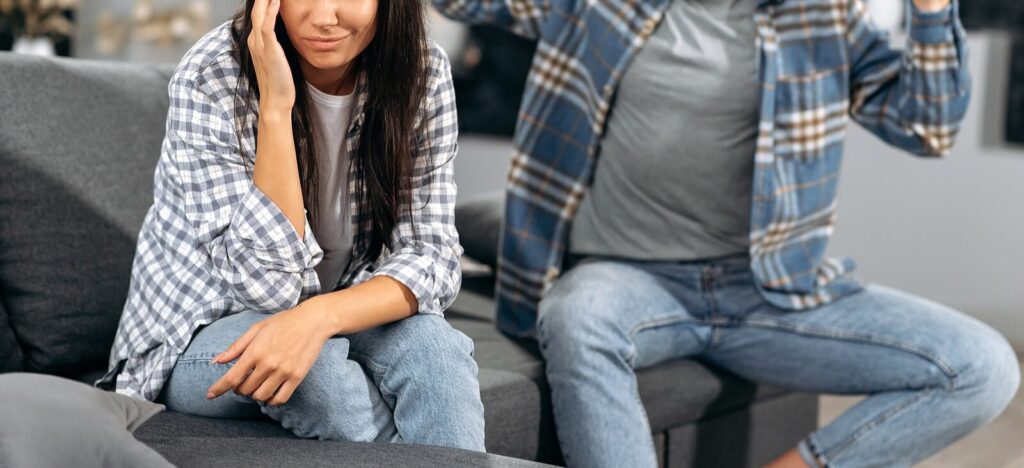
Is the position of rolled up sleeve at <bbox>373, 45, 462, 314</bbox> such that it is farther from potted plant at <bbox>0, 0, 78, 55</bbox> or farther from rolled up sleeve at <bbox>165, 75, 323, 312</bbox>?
potted plant at <bbox>0, 0, 78, 55</bbox>

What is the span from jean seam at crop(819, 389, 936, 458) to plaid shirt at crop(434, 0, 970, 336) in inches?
8.4

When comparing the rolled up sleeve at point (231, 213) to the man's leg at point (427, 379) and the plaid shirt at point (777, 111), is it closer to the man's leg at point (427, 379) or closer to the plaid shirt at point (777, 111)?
the man's leg at point (427, 379)

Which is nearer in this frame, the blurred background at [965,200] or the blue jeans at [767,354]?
the blue jeans at [767,354]

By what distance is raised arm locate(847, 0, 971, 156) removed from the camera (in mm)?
1765

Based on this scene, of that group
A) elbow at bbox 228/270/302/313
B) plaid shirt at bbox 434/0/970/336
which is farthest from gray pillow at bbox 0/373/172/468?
plaid shirt at bbox 434/0/970/336

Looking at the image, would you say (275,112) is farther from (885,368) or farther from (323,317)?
(885,368)

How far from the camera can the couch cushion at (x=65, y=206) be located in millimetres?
1582

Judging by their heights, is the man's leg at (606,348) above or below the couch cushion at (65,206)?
below

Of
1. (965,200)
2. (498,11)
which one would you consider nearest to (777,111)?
(498,11)

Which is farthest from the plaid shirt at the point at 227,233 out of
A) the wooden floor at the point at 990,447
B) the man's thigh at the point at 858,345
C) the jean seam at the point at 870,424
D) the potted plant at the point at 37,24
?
the potted plant at the point at 37,24

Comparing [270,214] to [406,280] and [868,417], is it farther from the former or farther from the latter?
[868,417]

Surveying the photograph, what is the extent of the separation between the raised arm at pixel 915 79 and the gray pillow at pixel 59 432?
1.34 meters

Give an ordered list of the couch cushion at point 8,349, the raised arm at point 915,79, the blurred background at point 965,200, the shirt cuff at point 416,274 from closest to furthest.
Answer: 1. the shirt cuff at point 416,274
2. the couch cushion at point 8,349
3. the raised arm at point 915,79
4. the blurred background at point 965,200

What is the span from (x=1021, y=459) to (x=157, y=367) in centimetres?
204
